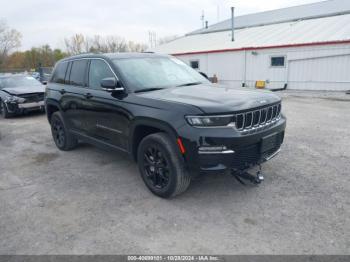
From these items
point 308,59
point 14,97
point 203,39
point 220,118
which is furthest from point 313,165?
point 203,39

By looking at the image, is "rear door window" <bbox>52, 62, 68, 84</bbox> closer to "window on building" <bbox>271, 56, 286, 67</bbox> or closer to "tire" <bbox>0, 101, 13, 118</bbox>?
"tire" <bbox>0, 101, 13, 118</bbox>

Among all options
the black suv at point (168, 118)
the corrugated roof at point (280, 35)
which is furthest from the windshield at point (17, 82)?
the corrugated roof at point (280, 35)

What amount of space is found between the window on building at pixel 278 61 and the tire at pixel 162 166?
15442 millimetres

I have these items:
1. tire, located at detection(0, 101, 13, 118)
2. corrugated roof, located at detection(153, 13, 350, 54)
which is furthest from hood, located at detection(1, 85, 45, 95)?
corrugated roof, located at detection(153, 13, 350, 54)

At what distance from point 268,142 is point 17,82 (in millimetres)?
11153

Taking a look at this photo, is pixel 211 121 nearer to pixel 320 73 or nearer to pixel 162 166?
pixel 162 166

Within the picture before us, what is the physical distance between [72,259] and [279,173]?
313cm

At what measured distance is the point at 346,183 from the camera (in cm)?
404

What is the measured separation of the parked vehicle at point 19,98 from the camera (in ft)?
34.0

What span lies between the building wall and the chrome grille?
967 cm

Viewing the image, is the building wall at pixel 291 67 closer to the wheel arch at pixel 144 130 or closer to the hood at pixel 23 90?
the hood at pixel 23 90

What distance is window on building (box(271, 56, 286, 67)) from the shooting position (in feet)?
56.2

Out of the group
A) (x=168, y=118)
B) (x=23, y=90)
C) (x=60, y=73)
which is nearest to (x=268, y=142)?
(x=168, y=118)

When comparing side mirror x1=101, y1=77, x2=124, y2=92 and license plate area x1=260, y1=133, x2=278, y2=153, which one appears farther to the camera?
side mirror x1=101, y1=77, x2=124, y2=92
